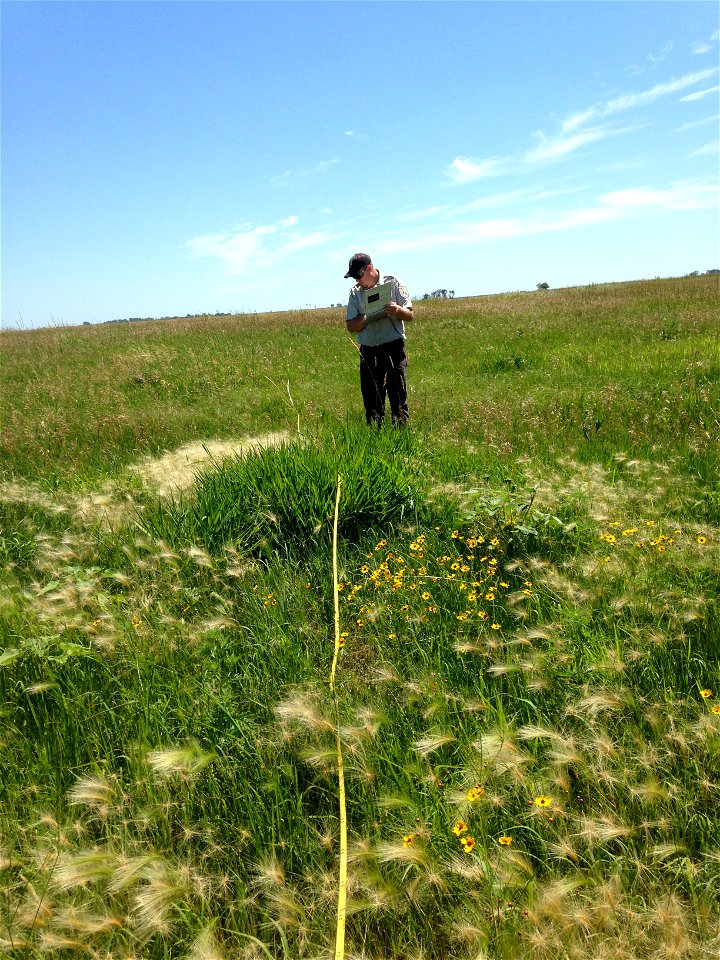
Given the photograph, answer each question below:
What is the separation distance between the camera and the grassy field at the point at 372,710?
162cm

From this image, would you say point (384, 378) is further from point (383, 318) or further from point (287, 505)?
point (287, 505)

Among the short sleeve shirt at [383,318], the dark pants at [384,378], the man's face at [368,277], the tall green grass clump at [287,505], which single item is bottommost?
the tall green grass clump at [287,505]

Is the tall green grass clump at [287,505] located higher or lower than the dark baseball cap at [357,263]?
lower

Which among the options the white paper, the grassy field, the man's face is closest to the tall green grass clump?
the grassy field

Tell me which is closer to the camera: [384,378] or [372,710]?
[372,710]

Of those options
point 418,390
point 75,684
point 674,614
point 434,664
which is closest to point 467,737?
point 434,664

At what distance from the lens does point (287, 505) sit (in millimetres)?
4121

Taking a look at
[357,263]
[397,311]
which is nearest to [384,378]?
[397,311]

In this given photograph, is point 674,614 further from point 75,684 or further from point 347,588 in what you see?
point 75,684

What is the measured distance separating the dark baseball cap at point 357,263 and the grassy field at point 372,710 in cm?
193

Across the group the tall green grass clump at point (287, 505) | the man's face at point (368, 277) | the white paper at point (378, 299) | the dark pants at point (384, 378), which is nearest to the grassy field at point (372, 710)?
the tall green grass clump at point (287, 505)

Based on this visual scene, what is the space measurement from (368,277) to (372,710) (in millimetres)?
5001

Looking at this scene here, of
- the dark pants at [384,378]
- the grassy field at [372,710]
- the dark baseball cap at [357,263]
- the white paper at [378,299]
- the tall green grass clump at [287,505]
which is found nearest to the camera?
the grassy field at [372,710]

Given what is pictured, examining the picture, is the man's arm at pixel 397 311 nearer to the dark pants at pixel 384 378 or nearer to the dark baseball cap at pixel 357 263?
the dark pants at pixel 384 378
